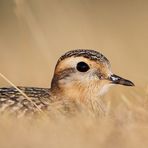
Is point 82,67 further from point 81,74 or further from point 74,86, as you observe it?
point 74,86

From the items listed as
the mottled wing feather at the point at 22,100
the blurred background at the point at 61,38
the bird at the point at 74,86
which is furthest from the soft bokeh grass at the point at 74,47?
the mottled wing feather at the point at 22,100

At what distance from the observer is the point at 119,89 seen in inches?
526

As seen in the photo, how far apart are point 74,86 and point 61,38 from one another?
28.0 feet

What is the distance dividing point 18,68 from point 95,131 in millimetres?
7690

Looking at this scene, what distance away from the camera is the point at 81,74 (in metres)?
11.0

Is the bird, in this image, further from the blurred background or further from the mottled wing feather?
the blurred background

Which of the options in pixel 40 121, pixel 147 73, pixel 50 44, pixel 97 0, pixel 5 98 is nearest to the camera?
pixel 40 121

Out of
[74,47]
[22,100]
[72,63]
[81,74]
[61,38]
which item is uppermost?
[61,38]

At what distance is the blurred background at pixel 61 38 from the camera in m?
A: 15.9

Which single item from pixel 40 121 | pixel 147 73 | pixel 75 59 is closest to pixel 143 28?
pixel 147 73

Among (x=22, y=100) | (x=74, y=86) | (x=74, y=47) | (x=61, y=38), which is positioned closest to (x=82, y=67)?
(x=74, y=86)

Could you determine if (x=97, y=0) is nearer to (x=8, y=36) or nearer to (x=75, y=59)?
(x=8, y=36)

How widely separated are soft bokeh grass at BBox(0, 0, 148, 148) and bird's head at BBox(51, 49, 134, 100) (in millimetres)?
252

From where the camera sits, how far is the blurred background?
52.2 ft
